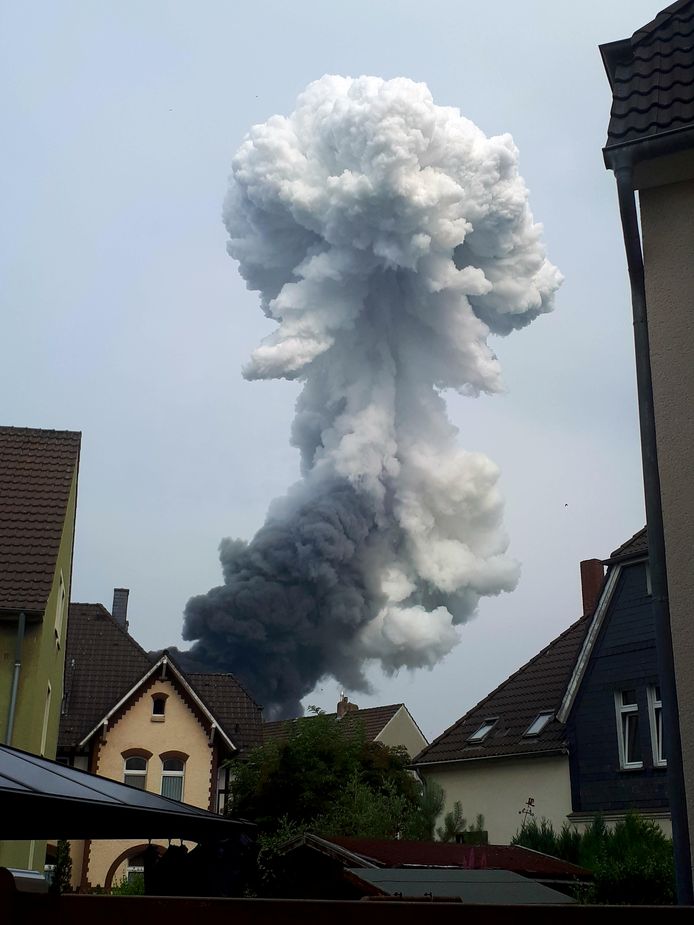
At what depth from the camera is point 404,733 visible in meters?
50.0

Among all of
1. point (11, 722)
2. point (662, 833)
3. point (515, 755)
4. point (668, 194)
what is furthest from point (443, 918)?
point (515, 755)

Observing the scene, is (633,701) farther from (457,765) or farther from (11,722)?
(11,722)

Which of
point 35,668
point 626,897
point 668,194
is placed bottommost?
point 626,897

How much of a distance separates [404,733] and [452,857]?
33374 mm

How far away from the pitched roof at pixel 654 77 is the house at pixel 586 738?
12.3m

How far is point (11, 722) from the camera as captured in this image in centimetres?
1517

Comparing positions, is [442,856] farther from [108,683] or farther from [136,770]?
[108,683]

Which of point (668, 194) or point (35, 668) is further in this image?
point (35, 668)

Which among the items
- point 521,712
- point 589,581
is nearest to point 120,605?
point 589,581

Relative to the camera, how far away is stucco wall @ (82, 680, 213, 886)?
112 feet

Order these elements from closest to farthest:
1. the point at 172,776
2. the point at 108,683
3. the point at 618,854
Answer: the point at 618,854, the point at 172,776, the point at 108,683

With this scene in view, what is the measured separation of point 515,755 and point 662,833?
195 inches

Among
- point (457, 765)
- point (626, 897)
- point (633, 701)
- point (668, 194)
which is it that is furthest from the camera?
point (457, 765)

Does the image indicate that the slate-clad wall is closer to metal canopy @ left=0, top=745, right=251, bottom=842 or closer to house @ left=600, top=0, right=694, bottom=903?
house @ left=600, top=0, right=694, bottom=903
